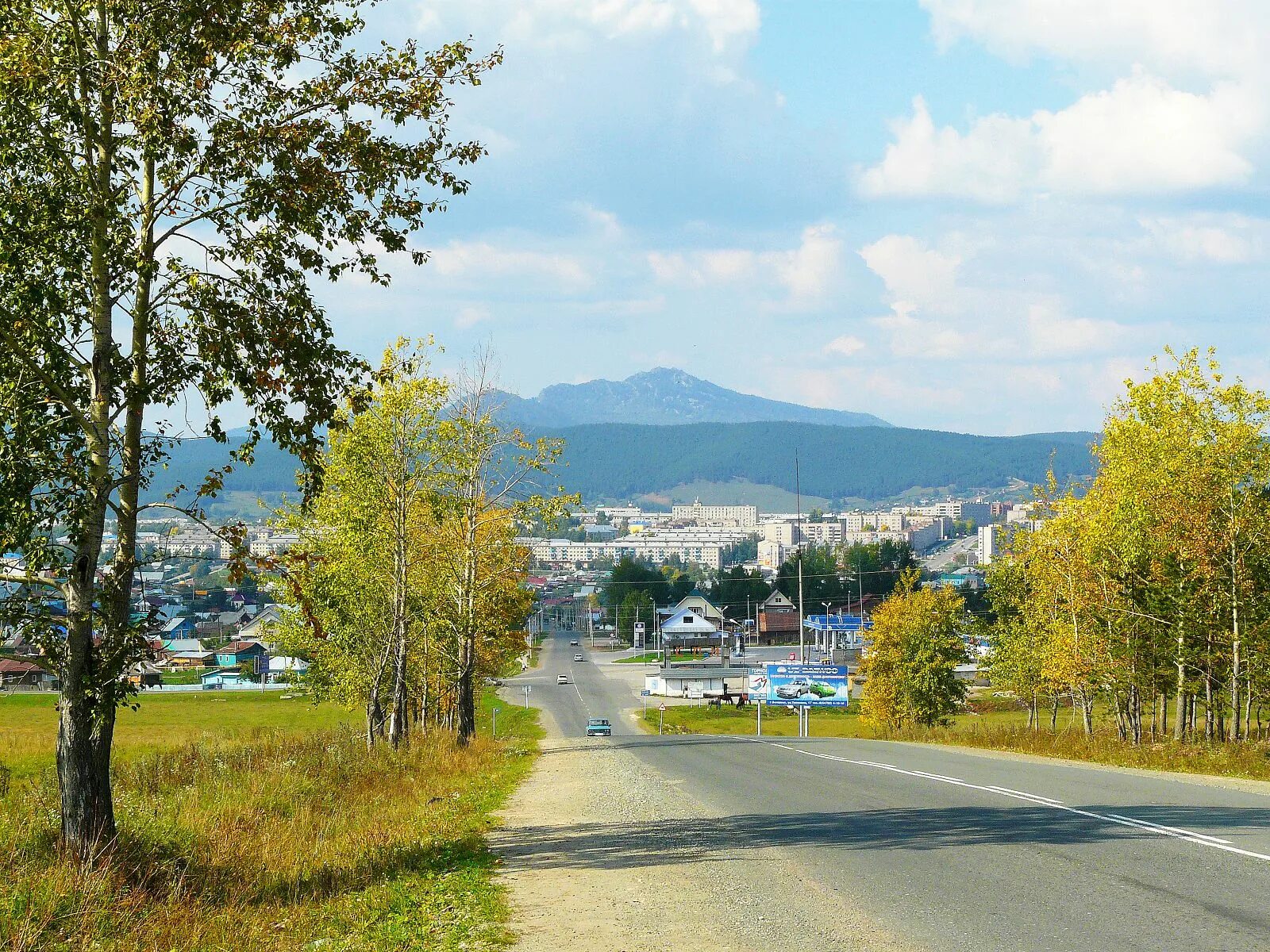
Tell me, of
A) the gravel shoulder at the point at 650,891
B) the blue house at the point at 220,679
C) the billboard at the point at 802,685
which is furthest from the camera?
the blue house at the point at 220,679

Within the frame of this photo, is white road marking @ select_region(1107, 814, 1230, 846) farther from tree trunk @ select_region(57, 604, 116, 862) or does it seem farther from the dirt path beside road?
tree trunk @ select_region(57, 604, 116, 862)

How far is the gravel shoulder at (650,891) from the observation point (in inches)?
336

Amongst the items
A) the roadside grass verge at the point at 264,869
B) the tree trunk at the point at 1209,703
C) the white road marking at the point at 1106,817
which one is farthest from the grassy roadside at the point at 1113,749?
the roadside grass verge at the point at 264,869

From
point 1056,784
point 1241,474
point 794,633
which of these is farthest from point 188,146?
point 794,633

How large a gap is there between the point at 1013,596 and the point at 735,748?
25.4 metres

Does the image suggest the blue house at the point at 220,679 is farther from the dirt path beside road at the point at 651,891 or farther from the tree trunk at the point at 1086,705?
the dirt path beside road at the point at 651,891

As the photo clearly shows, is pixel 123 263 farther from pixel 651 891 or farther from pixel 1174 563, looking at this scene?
pixel 1174 563

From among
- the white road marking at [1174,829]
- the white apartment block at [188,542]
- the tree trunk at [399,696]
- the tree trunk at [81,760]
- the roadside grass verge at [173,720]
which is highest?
the white apartment block at [188,542]

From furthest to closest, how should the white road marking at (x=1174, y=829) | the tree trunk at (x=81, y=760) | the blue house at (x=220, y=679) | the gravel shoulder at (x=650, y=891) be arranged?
the blue house at (x=220, y=679)
the white road marking at (x=1174, y=829)
the tree trunk at (x=81, y=760)
the gravel shoulder at (x=650, y=891)

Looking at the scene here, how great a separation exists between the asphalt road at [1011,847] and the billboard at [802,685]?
48248 millimetres

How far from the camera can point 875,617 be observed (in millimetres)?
62656

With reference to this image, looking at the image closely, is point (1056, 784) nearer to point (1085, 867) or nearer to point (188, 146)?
point (1085, 867)

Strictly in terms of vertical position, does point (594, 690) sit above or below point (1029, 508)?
below

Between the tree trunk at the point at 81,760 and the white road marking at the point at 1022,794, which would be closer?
the tree trunk at the point at 81,760
